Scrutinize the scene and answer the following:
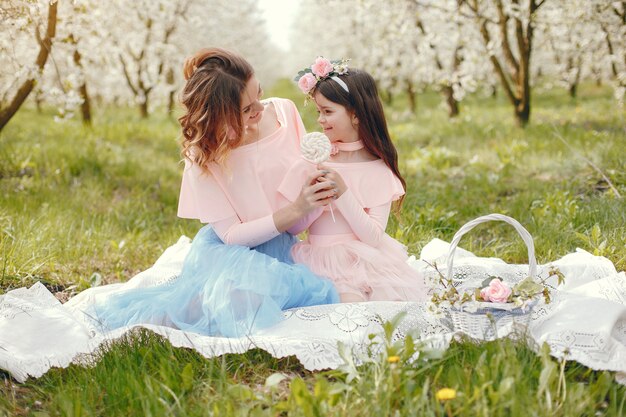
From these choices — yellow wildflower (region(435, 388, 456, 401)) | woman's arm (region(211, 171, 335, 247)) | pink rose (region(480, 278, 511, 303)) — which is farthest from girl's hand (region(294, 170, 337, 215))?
yellow wildflower (region(435, 388, 456, 401))

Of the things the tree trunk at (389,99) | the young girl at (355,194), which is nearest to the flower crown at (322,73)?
the young girl at (355,194)

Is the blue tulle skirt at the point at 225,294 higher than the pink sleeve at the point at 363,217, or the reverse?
the pink sleeve at the point at 363,217

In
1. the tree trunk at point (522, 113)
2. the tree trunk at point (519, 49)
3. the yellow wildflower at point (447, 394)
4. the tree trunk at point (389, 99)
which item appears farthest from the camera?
the tree trunk at point (389, 99)

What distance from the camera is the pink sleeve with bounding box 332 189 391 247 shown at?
275cm

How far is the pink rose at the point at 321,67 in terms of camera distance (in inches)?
111

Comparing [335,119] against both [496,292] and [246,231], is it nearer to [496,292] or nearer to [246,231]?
[246,231]

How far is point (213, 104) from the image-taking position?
8.80 ft

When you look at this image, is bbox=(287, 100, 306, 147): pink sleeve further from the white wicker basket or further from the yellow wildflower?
the yellow wildflower

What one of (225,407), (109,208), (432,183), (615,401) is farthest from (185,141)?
(432,183)

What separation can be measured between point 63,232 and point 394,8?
264 inches

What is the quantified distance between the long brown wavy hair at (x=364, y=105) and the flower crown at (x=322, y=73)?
2cm

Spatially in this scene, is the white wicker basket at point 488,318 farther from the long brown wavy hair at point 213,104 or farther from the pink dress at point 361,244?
the long brown wavy hair at point 213,104

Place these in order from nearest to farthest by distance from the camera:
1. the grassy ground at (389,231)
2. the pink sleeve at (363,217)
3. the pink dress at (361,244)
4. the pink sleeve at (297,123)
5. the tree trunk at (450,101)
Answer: the grassy ground at (389,231) < the pink sleeve at (363,217) < the pink dress at (361,244) < the pink sleeve at (297,123) < the tree trunk at (450,101)

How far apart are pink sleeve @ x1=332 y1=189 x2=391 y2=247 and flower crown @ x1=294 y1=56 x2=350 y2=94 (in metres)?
0.48
